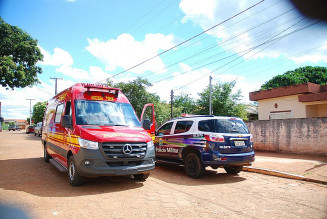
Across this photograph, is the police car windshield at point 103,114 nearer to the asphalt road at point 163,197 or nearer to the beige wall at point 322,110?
the asphalt road at point 163,197

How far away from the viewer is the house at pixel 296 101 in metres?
16.5

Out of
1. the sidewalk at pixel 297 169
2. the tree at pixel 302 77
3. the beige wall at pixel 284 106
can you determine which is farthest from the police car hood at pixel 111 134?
the tree at pixel 302 77

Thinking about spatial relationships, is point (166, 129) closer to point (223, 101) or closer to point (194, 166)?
point (194, 166)

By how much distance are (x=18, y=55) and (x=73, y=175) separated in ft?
55.3

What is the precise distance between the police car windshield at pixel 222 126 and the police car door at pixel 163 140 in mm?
1624

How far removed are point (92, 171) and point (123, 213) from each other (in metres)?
1.52

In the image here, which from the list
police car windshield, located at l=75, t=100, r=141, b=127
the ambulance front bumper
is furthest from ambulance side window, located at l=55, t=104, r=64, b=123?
the ambulance front bumper

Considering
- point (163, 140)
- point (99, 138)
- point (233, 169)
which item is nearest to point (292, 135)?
point (233, 169)

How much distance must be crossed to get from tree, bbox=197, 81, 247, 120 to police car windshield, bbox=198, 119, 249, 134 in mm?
20537

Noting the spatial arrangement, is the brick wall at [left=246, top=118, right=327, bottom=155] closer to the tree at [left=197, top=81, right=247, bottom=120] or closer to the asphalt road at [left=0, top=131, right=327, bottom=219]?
the asphalt road at [left=0, top=131, right=327, bottom=219]

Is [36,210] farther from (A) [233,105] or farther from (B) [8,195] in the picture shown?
(A) [233,105]

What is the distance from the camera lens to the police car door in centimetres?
864

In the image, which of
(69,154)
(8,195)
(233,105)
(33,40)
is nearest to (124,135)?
(69,154)

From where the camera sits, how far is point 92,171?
5.39 metres
